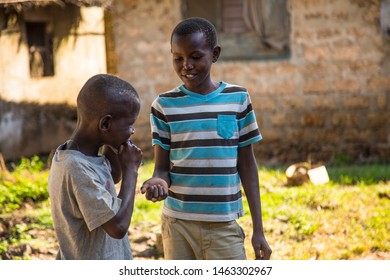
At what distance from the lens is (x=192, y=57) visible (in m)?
2.88

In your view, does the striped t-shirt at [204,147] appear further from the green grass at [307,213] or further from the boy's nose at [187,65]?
the green grass at [307,213]

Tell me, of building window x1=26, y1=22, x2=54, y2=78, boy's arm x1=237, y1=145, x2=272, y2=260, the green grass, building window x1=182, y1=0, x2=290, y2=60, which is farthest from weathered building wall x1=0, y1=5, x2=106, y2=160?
boy's arm x1=237, y1=145, x2=272, y2=260

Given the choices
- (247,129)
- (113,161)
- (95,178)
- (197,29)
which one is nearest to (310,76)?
(247,129)

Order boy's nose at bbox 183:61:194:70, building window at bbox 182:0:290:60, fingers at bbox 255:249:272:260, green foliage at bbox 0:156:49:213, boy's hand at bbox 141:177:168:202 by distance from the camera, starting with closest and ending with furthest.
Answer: boy's hand at bbox 141:177:168:202 < boy's nose at bbox 183:61:194:70 < fingers at bbox 255:249:272:260 < green foliage at bbox 0:156:49:213 < building window at bbox 182:0:290:60

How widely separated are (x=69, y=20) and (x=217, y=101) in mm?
7400

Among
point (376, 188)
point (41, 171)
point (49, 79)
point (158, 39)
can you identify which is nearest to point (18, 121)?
point (49, 79)

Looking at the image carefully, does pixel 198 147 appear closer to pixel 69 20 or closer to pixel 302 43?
pixel 302 43

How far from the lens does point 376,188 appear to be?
6.60 m

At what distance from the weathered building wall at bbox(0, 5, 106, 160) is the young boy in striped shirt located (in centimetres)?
646

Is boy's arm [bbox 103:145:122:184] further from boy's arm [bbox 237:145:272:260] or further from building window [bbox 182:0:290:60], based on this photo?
building window [bbox 182:0:290:60]

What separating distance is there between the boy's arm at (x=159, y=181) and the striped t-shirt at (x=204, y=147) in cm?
3

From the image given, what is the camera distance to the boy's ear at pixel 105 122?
2498 mm

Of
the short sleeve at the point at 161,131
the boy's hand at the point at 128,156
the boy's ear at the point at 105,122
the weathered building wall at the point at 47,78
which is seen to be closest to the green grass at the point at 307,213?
the weathered building wall at the point at 47,78

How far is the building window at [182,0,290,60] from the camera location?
890cm
